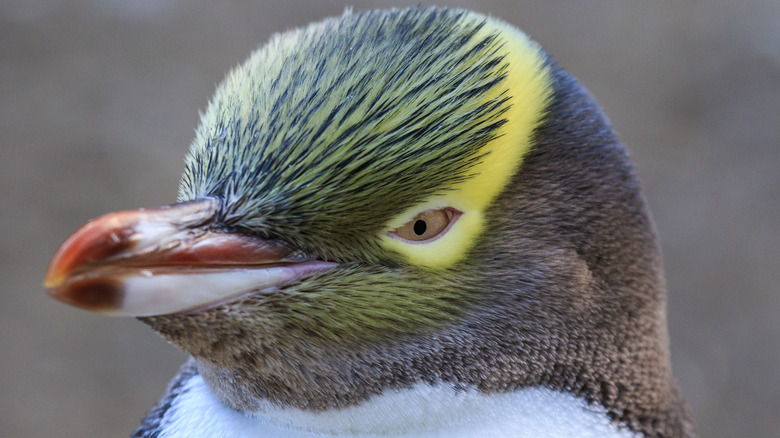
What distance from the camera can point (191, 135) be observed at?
4410 mm

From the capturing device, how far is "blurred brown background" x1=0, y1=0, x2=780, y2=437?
12.9ft

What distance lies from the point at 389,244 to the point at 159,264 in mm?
332

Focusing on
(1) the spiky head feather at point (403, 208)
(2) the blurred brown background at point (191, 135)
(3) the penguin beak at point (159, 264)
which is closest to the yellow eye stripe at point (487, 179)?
(1) the spiky head feather at point (403, 208)

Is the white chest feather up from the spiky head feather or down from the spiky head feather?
down

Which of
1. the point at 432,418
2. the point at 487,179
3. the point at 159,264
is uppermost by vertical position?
the point at 487,179

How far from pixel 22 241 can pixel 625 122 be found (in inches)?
137

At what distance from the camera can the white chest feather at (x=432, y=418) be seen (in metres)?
1.24

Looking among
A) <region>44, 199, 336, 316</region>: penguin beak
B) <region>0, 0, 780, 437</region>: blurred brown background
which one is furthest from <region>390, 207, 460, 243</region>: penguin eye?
<region>0, 0, 780, 437</region>: blurred brown background

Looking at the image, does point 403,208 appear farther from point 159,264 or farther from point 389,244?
point 159,264

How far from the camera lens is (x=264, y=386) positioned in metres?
1.23

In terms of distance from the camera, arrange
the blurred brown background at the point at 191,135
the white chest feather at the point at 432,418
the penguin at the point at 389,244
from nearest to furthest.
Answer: the penguin at the point at 389,244, the white chest feather at the point at 432,418, the blurred brown background at the point at 191,135

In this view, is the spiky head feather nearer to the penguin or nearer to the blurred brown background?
the penguin

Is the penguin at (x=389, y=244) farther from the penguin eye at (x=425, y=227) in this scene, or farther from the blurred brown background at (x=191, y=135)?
the blurred brown background at (x=191, y=135)

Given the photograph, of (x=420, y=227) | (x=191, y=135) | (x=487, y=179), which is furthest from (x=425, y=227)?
(x=191, y=135)
